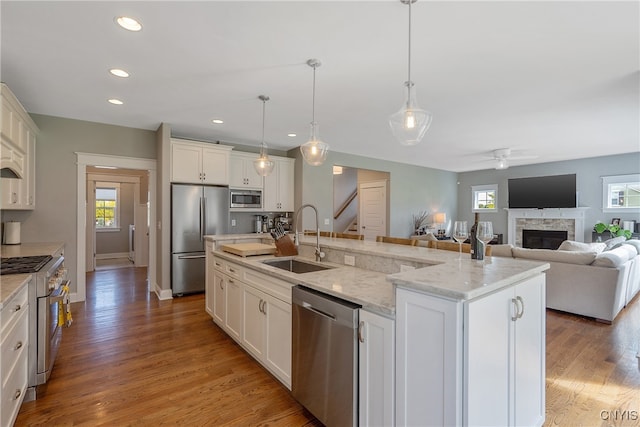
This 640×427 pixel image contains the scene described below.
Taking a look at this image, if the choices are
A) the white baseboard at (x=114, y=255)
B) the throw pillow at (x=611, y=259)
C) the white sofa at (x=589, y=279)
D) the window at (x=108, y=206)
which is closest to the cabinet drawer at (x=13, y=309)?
the white sofa at (x=589, y=279)

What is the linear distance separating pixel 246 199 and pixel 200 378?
3588 millimetres

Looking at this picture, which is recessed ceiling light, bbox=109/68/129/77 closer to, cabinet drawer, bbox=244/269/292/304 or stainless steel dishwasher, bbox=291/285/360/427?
cabinet drawer, bbox=244/269/292/304

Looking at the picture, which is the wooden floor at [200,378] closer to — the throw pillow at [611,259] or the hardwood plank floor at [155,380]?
the hardwood plank floor at [155,380]

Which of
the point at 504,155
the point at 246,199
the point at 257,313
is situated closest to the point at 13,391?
the point at 257,313

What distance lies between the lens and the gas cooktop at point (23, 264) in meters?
2.15

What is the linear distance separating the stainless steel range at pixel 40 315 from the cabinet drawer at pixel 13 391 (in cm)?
16

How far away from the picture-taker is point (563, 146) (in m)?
5.86

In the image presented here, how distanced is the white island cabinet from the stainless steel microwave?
4.53 meters

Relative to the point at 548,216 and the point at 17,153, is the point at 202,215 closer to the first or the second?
the point at 17,153

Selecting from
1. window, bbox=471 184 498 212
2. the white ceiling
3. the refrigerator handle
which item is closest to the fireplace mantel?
window, bbox=471 184 498 212

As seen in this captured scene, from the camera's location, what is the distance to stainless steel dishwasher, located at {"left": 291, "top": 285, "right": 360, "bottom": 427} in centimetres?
162

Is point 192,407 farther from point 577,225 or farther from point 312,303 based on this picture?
point 577,225

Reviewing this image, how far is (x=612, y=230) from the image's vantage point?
6516 mm

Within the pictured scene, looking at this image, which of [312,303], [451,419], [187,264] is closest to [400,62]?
[312,303]
